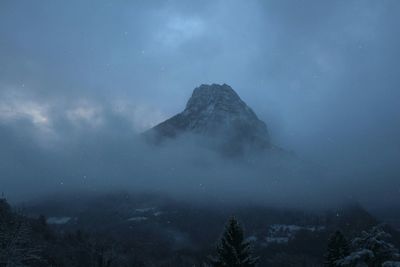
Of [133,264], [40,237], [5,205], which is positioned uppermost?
[5,205]

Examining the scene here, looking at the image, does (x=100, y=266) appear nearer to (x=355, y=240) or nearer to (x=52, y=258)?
(x=52, y=258)

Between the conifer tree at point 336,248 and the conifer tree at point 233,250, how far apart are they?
750 centimetres

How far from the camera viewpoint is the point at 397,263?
20.3 metres

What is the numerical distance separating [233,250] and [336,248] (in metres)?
9.86

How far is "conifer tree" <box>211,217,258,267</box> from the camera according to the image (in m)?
34.3

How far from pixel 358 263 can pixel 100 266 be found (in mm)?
78869

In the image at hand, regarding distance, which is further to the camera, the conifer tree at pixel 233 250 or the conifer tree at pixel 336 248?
the conifer tree at pixel 336 248

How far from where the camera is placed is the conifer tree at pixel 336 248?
38.8 meters

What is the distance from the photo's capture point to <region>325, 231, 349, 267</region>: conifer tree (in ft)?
127

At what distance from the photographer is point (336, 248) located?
128ft

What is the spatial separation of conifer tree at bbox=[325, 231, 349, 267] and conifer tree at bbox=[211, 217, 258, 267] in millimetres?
7501

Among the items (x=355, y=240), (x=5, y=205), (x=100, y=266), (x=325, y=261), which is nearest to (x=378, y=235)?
(x=355, y=240)

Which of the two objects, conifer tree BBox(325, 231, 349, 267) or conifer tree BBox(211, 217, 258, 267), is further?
conifer tree BBox(325, 231, 349, 267)

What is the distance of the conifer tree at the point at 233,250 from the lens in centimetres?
3434
